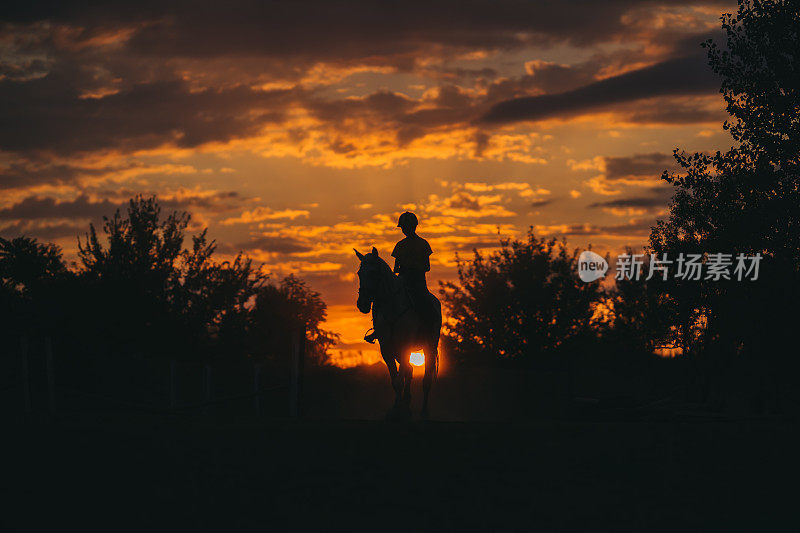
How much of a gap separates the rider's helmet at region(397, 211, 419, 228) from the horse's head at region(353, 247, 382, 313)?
714 millimetres

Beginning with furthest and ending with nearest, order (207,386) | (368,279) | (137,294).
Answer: (137,294), (207,386), (368,279)

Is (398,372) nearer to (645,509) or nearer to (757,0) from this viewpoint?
(645,509)

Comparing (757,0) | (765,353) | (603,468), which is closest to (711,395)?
(765,353)

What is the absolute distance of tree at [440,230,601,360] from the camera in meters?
60.9

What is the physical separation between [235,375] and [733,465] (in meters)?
30.6

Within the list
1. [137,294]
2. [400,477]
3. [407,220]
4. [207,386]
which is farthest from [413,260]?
[137,294]

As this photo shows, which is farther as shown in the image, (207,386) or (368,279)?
(207,386)

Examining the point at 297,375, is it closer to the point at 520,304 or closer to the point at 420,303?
the point at 420,303

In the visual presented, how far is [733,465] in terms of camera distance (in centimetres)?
1289

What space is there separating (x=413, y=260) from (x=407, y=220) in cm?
74

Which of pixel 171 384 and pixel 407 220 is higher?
pixel 407 220

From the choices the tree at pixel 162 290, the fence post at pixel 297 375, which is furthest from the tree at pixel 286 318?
the fence post at pixel 297 375

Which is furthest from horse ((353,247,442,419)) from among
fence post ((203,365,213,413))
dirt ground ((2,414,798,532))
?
fence post ((203,365,213,413))

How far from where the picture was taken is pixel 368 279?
16766 millimetres
